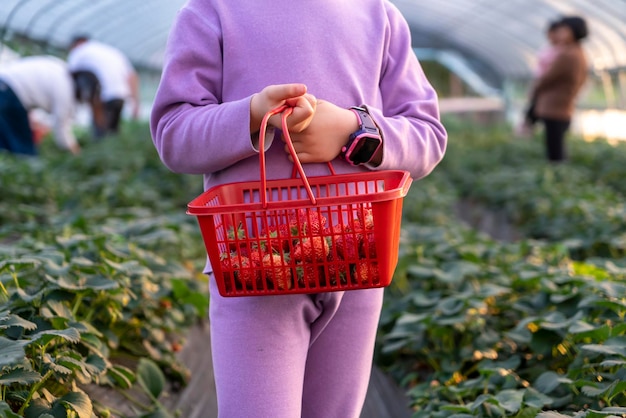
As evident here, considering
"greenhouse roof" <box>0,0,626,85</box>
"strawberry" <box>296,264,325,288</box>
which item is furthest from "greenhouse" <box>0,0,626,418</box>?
"greenhouse roof" <box>0,0,626,85</box>

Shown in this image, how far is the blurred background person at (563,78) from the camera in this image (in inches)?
309

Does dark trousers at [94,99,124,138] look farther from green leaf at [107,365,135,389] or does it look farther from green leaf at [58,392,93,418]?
green leaf at [58,392,93,418]

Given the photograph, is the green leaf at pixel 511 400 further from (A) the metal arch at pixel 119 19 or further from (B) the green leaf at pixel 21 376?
(A) the metal arch at pixel 119 19

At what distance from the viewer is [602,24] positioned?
15.4 meters

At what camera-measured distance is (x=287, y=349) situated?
5.14ft

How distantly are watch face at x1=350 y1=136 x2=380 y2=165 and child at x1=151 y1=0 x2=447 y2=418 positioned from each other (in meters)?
0.02

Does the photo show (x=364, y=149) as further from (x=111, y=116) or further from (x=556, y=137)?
(x=111, y=116)

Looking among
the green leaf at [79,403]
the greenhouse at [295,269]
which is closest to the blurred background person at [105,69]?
the greenhouse at [295,269]

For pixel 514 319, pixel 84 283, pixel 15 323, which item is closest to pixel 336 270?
pixel 15 323

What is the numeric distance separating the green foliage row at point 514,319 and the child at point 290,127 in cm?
60

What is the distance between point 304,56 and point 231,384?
677 mm

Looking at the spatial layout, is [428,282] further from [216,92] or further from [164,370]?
[216,92]

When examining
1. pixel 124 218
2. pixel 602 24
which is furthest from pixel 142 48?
pixel 124 218

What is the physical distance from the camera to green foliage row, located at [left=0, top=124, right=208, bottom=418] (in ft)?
6.07
